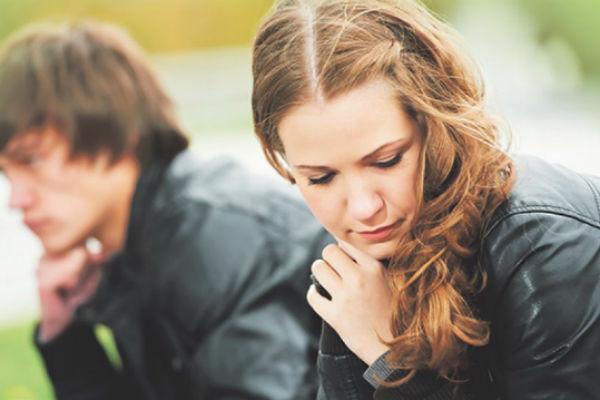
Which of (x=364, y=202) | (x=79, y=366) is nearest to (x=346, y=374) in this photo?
(x=364, y=202)

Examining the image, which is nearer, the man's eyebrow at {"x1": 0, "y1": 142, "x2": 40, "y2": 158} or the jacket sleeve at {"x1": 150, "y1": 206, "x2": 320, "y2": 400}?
the jacket sleeve at {"x1": 150, "y1": 206, "x2": 320, "y2": 400}

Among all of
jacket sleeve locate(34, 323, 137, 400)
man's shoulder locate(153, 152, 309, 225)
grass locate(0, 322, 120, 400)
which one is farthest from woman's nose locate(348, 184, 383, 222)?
grass locate(0, 322, 120, 400)

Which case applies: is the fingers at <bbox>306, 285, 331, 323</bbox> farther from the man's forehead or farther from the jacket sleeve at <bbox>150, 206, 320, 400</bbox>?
the man's forehead

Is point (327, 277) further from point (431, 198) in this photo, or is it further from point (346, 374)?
point (431, 198)

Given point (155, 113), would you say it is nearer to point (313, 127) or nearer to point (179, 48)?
point (313, 127)

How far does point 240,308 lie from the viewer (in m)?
3.21

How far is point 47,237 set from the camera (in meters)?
3.62

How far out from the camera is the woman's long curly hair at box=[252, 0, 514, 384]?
2.13 m

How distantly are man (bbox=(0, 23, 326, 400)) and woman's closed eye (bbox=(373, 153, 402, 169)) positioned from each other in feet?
3.71

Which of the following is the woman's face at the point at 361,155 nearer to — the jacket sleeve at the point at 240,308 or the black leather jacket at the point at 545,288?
the black leather jacket at the point at 545,288

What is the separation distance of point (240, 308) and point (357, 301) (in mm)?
869

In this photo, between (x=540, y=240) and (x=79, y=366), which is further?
(x=79, y=366)

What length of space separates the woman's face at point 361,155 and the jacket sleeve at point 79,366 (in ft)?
6.68

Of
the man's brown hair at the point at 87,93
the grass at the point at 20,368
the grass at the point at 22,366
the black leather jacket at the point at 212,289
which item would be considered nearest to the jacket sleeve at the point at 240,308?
the black leather jacket at the point at 212,289
